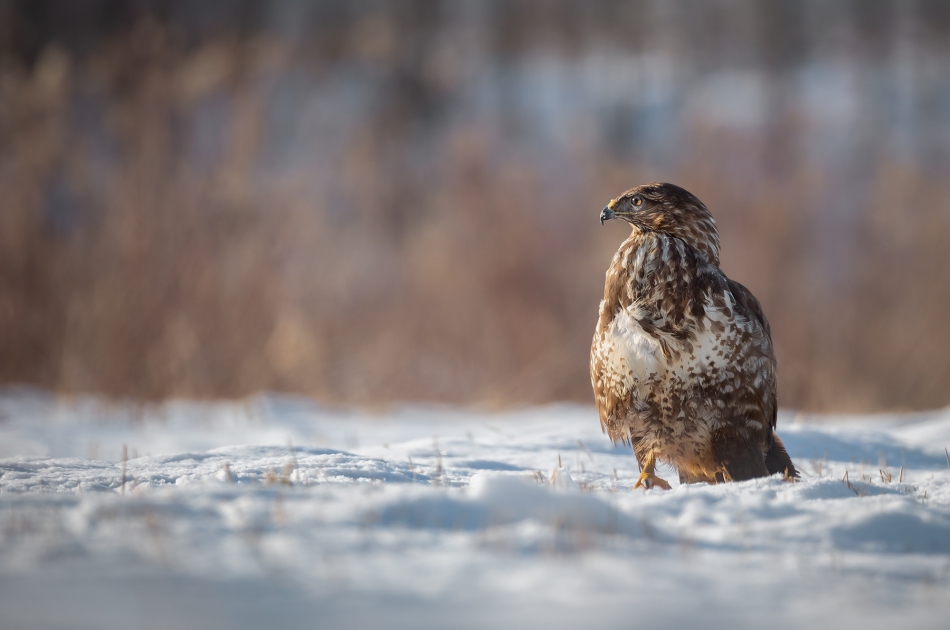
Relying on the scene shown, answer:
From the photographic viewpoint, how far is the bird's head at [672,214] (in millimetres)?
3156

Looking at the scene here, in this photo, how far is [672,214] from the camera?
10.4ft

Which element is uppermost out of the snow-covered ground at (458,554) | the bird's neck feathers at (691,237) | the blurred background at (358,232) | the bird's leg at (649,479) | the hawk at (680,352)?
the blurred background at (358,232)

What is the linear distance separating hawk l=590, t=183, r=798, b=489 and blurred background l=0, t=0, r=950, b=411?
531 cm

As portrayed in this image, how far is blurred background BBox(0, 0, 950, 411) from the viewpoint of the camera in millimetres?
7582

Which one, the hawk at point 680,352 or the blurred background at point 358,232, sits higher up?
the blurred background at point 358,232

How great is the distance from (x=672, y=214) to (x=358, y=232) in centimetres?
827

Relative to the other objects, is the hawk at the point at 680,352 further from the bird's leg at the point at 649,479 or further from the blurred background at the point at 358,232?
the blurred background at the point at 358,232

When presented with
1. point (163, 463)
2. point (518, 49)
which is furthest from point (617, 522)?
point (518, 49)

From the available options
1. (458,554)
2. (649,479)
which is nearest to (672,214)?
(649,479)

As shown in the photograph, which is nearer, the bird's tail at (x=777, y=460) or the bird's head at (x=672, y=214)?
the bird's head at (x=672, y=214)

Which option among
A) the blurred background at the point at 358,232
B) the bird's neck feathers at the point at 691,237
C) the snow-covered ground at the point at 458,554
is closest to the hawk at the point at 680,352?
the bird's neck feathers at the point at 691,237

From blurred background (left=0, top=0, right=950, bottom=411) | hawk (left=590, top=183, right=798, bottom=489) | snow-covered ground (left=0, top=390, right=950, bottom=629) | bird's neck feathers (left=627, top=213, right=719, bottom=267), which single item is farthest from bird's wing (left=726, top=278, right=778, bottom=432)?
blurred background (left=0, top=0, right=950, bottom=411)

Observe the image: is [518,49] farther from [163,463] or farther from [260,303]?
[163,463]

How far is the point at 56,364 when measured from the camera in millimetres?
7395
